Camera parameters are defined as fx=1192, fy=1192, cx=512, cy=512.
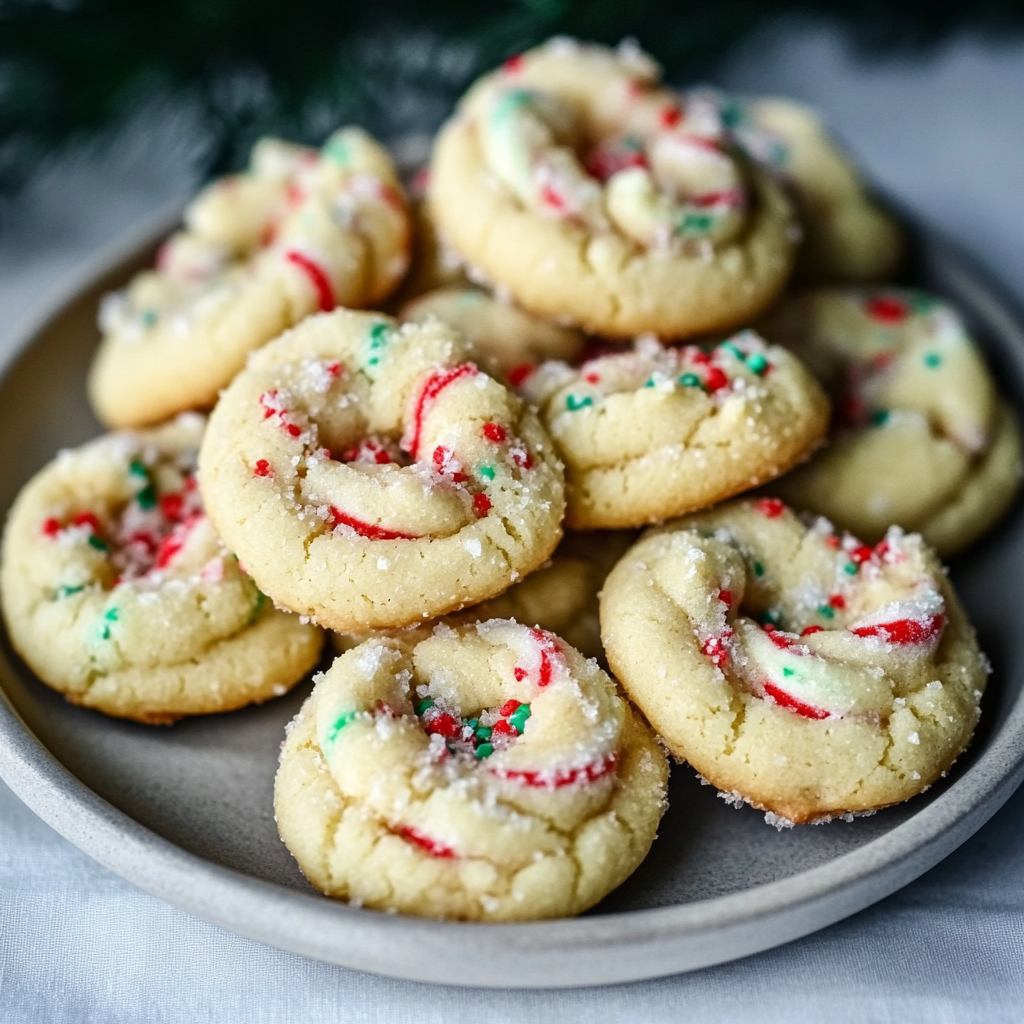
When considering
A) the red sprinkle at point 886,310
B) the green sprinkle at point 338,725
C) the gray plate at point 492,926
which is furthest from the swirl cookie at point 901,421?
the green sprinkle at point 338,725

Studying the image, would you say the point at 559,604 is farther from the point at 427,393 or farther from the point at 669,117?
the point at 669,117

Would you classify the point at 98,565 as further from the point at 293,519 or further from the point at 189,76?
the point at 189,76

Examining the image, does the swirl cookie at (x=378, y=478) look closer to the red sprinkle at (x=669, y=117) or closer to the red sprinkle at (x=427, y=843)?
the red sprinkle at (x=427, y=843)

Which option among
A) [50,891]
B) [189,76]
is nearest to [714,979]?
[50,891]

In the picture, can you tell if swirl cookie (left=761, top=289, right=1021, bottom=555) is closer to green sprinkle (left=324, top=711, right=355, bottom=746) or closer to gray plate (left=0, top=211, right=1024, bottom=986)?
gray plate (left=0, top=211, right=1024, bottom=986)

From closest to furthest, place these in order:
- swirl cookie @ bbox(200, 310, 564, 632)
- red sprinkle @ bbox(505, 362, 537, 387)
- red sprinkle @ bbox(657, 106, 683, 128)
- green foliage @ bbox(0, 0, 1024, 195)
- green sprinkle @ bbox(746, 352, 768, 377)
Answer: swirl cookie @ bbox(200, 310, 564, 632) < green sprinkle @ bbox(746, 352, 768, 377) < red sprinkle @ bbox(505, 362, 537, 387) < red sprinkle @ bbox(657, 106, 683, 128) < green foliage @ bbox(0, 0, 1024, 195)

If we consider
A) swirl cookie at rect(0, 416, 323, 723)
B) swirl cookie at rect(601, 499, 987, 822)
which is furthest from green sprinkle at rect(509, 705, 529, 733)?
swirl cookie at rect(0, 416, 323, 723)

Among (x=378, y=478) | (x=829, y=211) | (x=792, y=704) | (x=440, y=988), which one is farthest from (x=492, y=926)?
(x=829, y=211)

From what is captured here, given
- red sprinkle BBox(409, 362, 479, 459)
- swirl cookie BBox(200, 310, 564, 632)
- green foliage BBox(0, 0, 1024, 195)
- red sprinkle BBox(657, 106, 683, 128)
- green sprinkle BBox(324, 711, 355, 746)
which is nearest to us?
green sprinkle BBox(324, 711, 355, 746)
